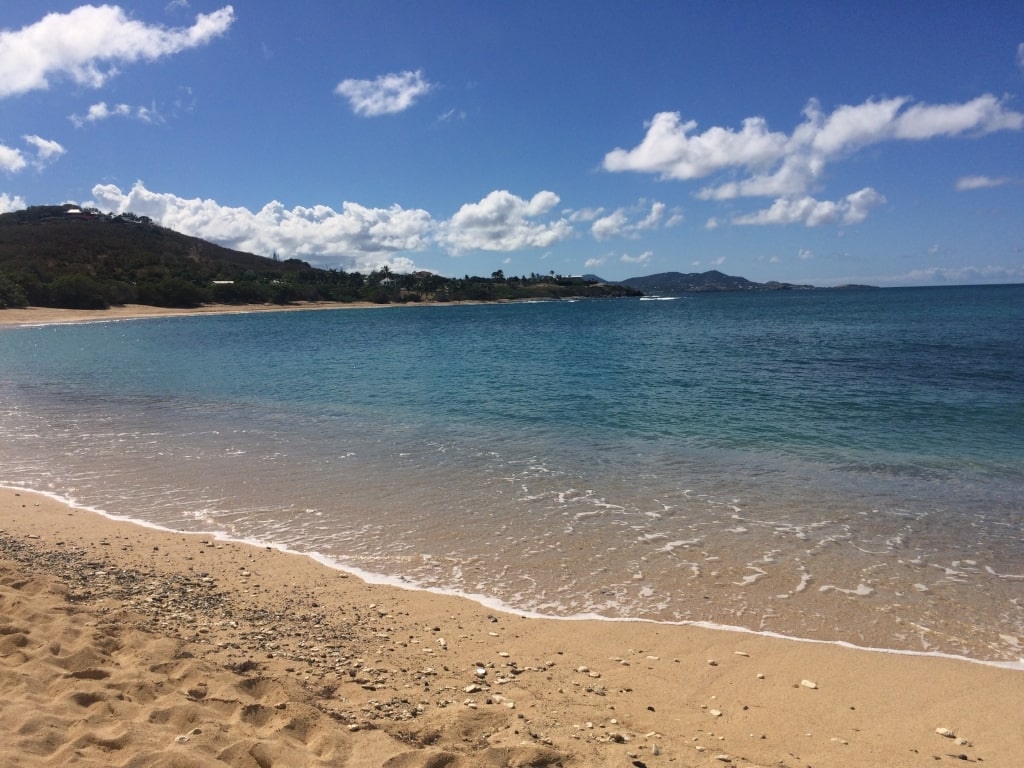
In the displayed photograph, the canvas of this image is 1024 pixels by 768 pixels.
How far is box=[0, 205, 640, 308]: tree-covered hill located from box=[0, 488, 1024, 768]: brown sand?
325 feet

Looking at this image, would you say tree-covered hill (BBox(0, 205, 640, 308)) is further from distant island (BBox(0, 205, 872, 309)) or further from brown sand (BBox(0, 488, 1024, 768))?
brown sand (BBox(0, 488, 1024, 768))

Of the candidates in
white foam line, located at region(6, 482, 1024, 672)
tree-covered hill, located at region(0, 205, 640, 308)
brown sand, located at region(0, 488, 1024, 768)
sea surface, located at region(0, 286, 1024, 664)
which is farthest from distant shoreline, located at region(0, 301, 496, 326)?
brown sand, located at region(0, 488, 1024, 768)

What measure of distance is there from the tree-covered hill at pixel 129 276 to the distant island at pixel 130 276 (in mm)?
168

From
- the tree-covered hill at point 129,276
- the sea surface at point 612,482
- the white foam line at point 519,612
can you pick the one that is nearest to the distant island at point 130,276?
the tree-covered hill at point 129,276

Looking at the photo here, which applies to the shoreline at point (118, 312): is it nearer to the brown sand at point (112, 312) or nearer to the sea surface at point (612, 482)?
the brown sand at point (112, 312)

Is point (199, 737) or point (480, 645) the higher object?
point (199, 737)

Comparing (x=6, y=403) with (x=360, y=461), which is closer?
(x=360, y=461)

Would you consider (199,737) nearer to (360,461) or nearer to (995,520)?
(360,461)

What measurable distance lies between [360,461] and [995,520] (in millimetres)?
11478

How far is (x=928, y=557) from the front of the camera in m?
8.67

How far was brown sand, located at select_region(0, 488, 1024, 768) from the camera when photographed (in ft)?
13.9

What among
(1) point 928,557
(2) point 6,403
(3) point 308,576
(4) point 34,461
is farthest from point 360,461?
(2) point 6,403

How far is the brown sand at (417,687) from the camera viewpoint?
4.25 metres

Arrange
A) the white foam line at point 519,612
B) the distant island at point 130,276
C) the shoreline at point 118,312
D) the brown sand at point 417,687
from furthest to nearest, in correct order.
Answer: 1. the distant island at point 130,276
2. the shoreline at point 118,312
3. the white foam line at point 519,612
4. the brown sand at point 417,687
